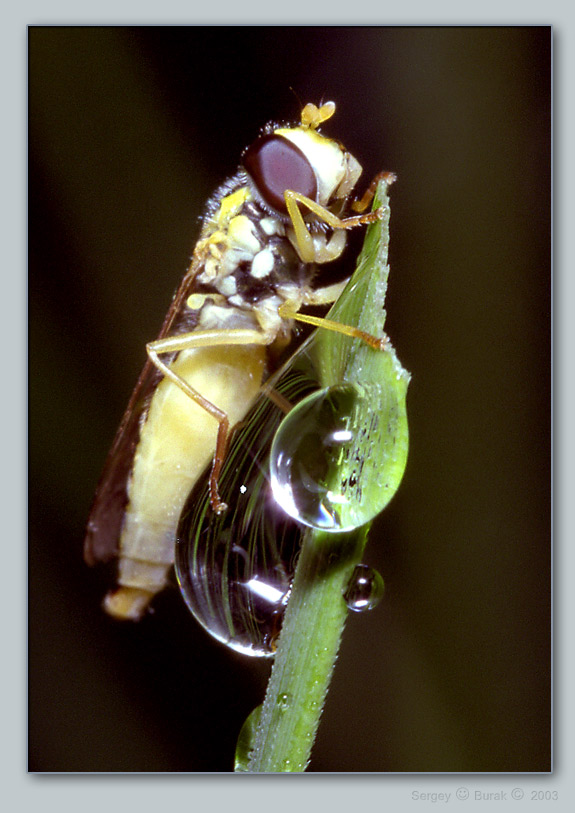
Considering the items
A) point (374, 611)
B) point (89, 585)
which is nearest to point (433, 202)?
point (374, 611)

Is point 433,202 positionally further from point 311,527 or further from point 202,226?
point 311,527

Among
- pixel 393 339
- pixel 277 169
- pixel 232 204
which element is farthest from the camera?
pixel 393 339

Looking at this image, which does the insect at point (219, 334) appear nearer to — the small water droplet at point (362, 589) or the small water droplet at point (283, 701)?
the small water droplet at point (362, 589)

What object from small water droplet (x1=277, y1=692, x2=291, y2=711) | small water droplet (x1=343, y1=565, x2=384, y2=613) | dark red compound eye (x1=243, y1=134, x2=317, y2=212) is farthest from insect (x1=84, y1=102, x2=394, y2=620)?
small water droplet (x1=277, y1=692, x2=291, y2=711)

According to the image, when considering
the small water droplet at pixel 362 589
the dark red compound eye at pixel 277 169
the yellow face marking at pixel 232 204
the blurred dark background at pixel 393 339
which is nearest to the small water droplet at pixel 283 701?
the small water droplet at pixel 362 589

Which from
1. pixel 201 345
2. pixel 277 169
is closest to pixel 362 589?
pixel 201 345

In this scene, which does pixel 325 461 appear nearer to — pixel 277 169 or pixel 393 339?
pixel 277 169

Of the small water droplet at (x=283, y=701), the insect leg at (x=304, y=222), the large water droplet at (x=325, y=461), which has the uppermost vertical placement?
the insect leg at (x=304, y=222)
